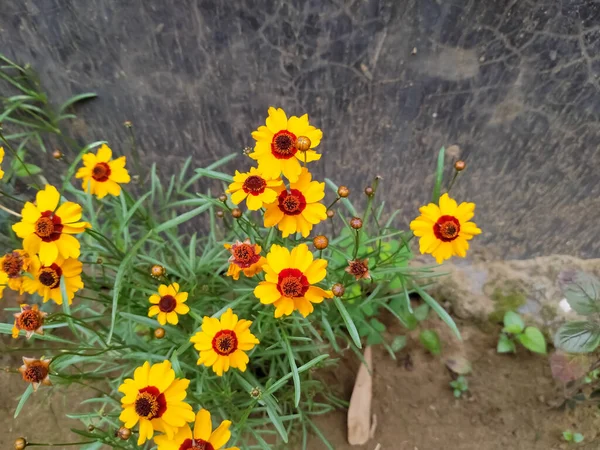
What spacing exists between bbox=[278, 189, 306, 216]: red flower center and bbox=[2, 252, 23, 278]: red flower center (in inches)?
23.3

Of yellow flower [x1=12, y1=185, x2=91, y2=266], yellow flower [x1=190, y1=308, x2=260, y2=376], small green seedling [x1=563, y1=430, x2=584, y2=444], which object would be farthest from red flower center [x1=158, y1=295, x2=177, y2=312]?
small green seedling [x1=563, y1=430, x2=584, y2=444]

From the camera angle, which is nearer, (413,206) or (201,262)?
(201,262)

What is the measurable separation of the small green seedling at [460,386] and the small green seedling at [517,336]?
6.9 inches

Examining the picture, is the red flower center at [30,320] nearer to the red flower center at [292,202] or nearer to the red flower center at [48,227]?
the red flower center at [48,227]

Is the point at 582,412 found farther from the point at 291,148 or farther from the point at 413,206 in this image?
the point at 291,148

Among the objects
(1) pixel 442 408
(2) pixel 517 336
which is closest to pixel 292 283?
(1) pixel 442 408

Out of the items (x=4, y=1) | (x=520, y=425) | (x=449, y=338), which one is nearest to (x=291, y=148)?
Answer: (x=4, y=1)

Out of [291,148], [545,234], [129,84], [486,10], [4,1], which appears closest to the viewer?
[291,148]

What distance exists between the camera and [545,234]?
1.85 m

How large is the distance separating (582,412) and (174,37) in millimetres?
1792

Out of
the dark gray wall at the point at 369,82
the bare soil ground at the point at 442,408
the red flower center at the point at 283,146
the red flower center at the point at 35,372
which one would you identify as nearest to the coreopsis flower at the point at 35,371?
the red flower center at the point at 35,372

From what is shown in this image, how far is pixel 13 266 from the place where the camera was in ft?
3.53

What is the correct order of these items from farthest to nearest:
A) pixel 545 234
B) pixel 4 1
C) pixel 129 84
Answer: pixel 545 234, pixel 129 84, pixel 4 1

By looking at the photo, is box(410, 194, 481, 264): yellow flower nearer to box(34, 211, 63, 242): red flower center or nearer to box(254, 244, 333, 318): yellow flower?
box(254, 244, 333, 318): yellow flower
